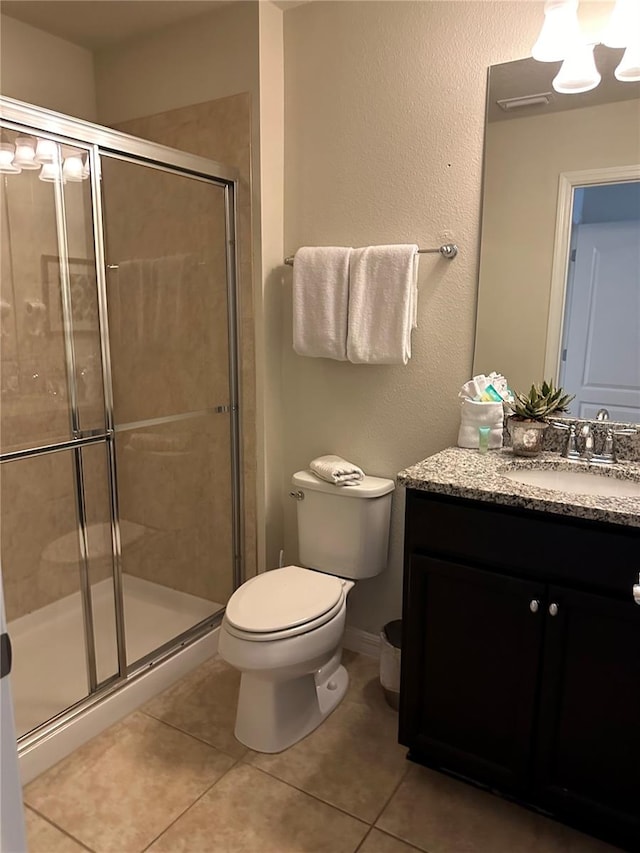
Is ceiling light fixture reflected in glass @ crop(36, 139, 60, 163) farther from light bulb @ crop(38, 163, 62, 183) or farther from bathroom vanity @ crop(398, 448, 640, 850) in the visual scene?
bathroom vanity @ crop(398, 448, 640, 850)

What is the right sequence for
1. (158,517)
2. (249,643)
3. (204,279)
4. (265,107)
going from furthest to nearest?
(158,517)
(204,279)
(265,107)
(249,643)

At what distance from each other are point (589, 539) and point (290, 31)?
2.07 m

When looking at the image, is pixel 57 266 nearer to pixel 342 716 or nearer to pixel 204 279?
pixel 204 279

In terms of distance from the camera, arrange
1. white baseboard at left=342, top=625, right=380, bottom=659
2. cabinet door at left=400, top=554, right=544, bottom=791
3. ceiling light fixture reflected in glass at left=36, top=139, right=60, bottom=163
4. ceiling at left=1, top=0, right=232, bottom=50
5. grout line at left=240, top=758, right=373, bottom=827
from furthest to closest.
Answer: white baseboard at left=342, top=625, right=380, bottom=659 → ceiling at left=1, top=0, right=232, bottom=50 → ceiling light fixture reflected in glass at left=36, top=139, right=60, bottom=163 → grout line at left=240, top=758, right=373, bottom=827 → cabinet door at left=400, top=554, right=544, bottom=791

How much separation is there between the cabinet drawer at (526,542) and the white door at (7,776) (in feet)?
3.75

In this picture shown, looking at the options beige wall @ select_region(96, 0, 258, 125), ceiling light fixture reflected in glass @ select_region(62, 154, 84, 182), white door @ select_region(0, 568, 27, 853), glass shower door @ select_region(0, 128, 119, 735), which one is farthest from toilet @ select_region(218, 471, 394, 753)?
beige wall @ select_region(96, 0, 258, 125)

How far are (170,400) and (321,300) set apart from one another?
31.3 inches

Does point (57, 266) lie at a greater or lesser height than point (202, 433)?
greater

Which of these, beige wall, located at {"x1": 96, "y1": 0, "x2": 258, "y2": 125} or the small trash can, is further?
beige wall, located at {"x1": 96, "y1": 0, "x2": 258, "y2": 125}

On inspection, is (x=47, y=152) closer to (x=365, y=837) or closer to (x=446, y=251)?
(x=446, y=251)

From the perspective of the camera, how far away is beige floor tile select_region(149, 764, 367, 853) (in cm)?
158

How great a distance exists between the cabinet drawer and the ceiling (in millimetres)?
1958

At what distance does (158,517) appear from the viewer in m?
2.67

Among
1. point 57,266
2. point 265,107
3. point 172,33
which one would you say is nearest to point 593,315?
point 265,107
